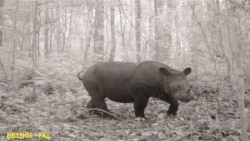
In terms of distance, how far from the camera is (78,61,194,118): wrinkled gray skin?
7.93 meters

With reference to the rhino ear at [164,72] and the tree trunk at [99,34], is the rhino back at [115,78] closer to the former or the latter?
the rhino ear at [164,72]

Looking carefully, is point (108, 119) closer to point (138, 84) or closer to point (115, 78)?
point (115, 78)

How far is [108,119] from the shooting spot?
8.43 metres

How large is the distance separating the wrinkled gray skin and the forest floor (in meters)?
0.48

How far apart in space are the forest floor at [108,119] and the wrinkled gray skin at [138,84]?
0.48 metres

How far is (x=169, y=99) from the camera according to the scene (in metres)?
8.30

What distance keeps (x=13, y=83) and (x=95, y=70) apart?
385 centimetres

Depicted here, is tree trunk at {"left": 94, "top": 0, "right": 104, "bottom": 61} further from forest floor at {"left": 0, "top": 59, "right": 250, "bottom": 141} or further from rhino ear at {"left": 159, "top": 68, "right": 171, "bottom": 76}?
rhino ear at {"left": 159, "top": 68, "right": 171, "bottom": 76}

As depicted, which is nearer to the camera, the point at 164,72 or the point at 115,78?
the point at 164,72

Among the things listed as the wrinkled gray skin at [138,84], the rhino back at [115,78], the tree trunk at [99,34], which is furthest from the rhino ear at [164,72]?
the tree trunk at [99,34]

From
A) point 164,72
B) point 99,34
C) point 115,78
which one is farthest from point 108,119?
point 99,34

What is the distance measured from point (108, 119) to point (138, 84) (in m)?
1.25

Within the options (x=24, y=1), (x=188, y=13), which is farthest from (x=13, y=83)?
(x=188, y=13)

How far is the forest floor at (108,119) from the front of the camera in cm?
594
